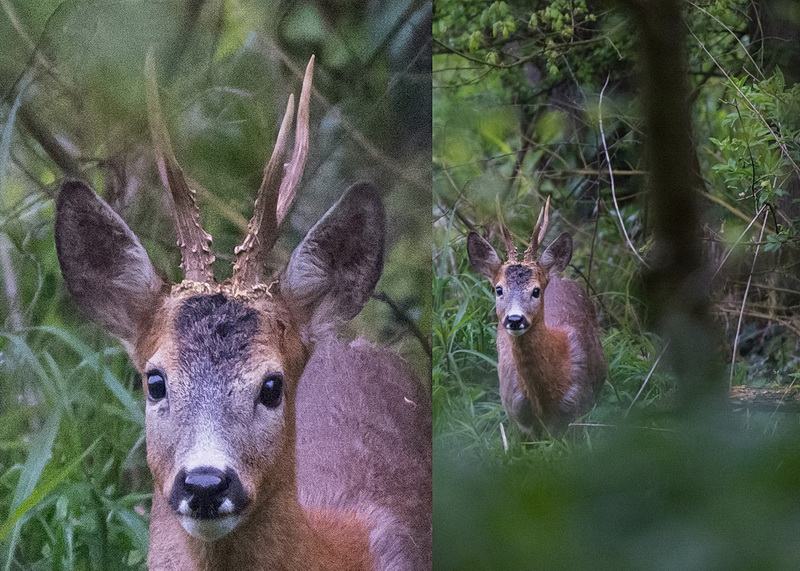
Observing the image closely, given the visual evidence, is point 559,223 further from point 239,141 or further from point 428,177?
point 239,141

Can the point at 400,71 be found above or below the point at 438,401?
above

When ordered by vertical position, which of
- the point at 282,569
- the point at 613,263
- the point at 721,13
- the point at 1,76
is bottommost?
the point at 282,569

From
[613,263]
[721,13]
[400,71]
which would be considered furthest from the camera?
[400,71]

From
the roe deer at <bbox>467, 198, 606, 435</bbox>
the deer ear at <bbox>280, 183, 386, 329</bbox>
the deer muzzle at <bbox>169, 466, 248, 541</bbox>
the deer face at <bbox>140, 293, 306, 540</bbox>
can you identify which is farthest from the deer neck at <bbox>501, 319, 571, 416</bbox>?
the deer muzzle at <bbox>169, 466, 248, 541</bbox>

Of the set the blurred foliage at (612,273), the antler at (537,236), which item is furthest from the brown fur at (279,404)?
the antler at (537,236)

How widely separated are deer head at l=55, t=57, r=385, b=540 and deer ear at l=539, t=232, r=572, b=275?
0.95 ft

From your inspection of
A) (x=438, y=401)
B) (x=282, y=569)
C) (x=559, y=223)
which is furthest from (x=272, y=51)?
(x=282, y=569)

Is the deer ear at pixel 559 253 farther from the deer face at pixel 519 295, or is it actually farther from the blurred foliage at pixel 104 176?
the blurred foliage at pixel 104 176

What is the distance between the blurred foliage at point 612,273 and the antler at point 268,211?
0.25m

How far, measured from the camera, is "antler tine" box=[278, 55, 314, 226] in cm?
154

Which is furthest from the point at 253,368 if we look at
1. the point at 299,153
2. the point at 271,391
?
the point at 299,153

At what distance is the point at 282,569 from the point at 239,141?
689mm

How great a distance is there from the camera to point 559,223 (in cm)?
159

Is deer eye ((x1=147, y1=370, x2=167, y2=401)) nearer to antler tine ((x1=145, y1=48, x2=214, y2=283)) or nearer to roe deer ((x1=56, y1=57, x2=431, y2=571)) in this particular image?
roe deer ((x1=56, y1=57, x2=431, y2=571))
